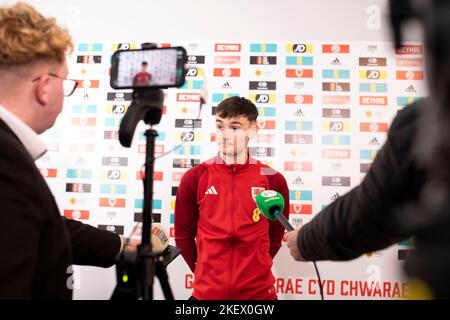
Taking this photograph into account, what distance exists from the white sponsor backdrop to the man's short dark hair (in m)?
0.52

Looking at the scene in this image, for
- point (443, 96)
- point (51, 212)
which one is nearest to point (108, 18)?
point (51, 212)

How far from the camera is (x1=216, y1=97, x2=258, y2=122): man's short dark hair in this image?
1.84 metres

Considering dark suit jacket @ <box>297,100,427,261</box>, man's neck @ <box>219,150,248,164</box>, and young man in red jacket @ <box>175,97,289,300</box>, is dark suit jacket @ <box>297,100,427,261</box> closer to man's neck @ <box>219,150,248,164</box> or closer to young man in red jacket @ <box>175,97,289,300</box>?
young man in red jacket @ <box>175,97,289,300</box>

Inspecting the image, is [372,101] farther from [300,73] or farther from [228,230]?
[228,230]

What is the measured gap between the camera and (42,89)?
0.89m

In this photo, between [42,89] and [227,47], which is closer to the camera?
[42,89]

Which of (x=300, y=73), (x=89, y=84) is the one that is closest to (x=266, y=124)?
(x=300, y=73)

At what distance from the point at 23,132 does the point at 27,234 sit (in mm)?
280

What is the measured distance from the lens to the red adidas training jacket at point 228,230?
5.19 feet

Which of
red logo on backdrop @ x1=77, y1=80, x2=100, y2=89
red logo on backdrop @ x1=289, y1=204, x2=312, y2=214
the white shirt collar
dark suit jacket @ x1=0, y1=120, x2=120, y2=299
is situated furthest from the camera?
red logo on backdrop @ x1=77, y1=80, x2=100, y2=89

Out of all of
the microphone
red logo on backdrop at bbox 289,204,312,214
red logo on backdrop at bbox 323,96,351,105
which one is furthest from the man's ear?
red logo on backdrop at bbox 323,96,351,105

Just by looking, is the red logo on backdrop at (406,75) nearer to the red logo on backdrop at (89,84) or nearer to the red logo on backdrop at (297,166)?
the red logo on backdrop at (297,166)

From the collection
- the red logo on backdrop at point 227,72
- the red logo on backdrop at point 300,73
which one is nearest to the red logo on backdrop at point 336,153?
the red logo on backdrop at point 300,73
